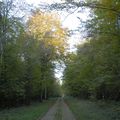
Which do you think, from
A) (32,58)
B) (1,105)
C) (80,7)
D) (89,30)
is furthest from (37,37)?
(80,7)

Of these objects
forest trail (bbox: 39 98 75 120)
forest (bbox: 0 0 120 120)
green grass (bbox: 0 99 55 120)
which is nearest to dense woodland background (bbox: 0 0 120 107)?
forest (bbox: 0 0 120 120)

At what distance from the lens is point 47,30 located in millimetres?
49031

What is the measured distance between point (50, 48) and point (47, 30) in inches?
185

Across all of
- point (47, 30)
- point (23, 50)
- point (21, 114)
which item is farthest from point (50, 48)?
point (21, 114)

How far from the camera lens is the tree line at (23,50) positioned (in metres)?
31.7

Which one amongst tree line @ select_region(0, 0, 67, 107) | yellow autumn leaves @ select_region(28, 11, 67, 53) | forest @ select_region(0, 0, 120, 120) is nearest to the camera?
forest @ select_region(0, 0, 120, 120)

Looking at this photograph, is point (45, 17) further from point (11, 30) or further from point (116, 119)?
point (116, 119)

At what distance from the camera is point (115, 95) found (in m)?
43.9

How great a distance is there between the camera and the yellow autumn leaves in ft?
149

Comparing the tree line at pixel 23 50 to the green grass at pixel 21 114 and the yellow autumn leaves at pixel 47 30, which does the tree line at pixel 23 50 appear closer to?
the yellow autumn leaves at pixel 47 30

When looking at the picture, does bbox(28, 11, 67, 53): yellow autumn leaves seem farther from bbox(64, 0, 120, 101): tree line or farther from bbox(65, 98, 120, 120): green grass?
bbox(64, 0, 120, 101): tree line

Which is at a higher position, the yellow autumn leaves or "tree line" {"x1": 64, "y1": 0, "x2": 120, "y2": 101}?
the yellow autumn leaves

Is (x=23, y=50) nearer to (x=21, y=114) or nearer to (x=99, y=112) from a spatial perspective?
(x=21, y=114)

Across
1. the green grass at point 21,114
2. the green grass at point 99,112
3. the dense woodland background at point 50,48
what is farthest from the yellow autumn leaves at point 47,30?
the green grass at point 21,114
